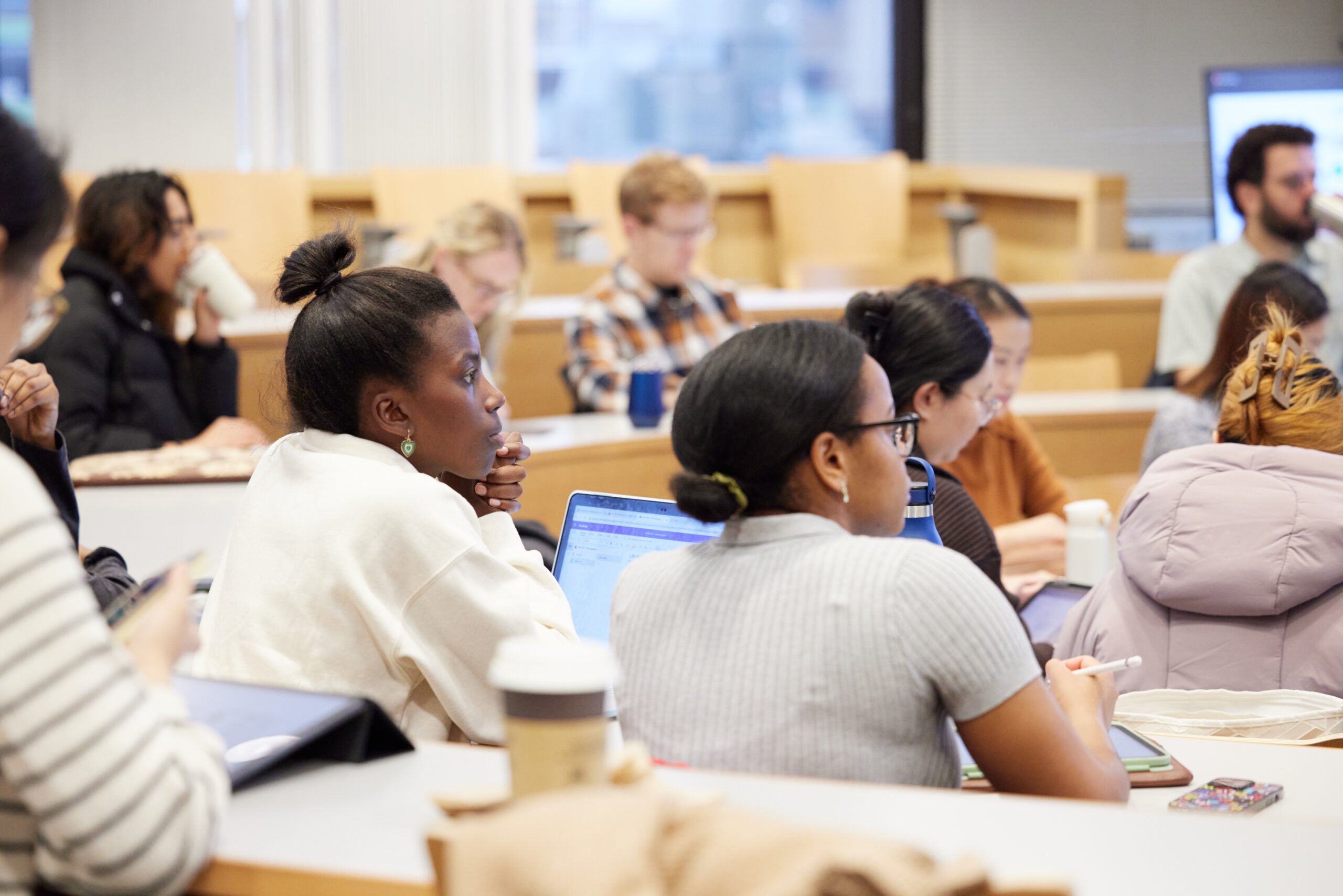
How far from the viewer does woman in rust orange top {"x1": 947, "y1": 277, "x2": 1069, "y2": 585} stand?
273 centimetres

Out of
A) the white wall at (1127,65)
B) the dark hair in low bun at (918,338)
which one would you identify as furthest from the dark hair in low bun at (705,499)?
the white wall at (1127,65)

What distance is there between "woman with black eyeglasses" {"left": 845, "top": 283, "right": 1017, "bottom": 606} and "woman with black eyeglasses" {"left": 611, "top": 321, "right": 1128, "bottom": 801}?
2.75 ft

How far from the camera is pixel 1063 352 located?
476 cm

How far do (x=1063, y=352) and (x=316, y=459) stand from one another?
12.1ft

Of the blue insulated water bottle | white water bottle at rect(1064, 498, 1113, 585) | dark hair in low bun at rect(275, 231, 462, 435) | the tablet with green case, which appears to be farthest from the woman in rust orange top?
dark hair in low bun at rect(275, 231, 462, 435)

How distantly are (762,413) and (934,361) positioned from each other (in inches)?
38.6

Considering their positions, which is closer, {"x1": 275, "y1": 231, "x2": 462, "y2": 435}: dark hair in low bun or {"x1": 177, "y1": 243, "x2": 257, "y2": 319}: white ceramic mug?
{"x1": 275, "y1": 231, "x2": 462, "y2": 435}: dark hair in low bun

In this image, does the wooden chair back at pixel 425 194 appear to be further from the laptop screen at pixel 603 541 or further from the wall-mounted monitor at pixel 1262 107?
the laptop screen at pixel 603 541

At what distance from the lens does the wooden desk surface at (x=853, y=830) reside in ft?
2.94

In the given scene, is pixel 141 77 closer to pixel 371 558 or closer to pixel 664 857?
pixel 371 558

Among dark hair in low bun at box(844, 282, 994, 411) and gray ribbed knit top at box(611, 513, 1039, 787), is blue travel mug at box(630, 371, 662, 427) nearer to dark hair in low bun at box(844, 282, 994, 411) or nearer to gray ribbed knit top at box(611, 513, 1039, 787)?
dark hair in low bun at box(844, 282, 994, 411)

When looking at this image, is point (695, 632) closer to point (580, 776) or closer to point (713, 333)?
point (580, 776)

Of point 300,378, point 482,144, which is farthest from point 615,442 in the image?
point 482,144

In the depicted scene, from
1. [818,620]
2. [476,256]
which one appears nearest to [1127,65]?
[476,256]
